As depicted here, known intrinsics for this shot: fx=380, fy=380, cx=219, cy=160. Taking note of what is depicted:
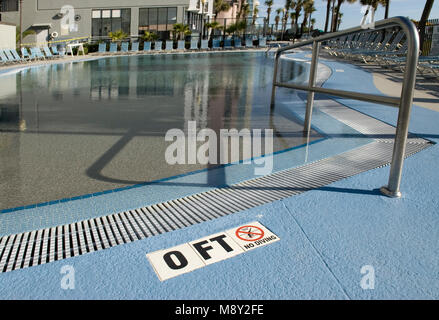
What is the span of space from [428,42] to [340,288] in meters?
15.1

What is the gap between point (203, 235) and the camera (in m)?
1.82

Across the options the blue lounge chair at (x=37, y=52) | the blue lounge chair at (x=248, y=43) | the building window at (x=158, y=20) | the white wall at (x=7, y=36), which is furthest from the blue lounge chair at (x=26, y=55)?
the building window at (x=158, y=20)

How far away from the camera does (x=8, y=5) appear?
3997cm

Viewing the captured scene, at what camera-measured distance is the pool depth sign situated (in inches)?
60.9

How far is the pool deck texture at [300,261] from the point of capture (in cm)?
139

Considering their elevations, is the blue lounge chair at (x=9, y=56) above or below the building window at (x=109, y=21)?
below

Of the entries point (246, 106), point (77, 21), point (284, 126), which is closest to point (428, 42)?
point (246, 106)

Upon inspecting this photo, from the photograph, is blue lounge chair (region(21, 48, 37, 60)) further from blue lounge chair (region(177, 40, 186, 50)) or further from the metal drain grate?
the metal drain grate

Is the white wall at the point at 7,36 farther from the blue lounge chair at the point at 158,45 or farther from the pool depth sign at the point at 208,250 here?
the pool depth sign at the point at 208,250

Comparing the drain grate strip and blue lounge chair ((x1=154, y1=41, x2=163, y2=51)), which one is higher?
blue lounge chair ((x1=154, y1=41, x2=163, y2=51))

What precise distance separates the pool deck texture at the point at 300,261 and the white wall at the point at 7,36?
24.0 meters

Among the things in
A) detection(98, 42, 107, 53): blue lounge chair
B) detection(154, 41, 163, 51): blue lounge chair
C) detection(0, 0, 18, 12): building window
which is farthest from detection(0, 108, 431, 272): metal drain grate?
detection(0, 0, 18, 12): building window

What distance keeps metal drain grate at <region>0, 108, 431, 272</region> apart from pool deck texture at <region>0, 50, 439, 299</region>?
86 mm

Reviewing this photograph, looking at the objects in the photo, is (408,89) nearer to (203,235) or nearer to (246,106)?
(203,235)
